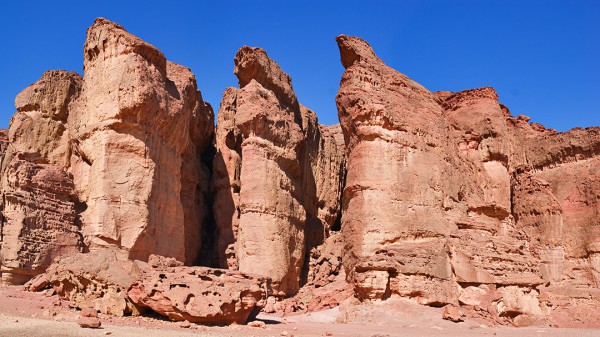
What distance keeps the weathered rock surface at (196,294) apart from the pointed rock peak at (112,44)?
836 centimetres

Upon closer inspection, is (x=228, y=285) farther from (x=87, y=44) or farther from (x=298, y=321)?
(x=87, y=44)

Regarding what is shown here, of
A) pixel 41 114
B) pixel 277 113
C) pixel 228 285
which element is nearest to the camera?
pixel 228 285

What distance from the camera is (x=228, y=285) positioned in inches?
592

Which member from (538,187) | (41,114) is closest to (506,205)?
(538,187)

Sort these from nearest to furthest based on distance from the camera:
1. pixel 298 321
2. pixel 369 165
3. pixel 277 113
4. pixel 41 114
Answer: pixel 298 321
pixel 369 165
pixel 41 114
pixel 277 113

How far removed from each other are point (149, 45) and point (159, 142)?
116 inches

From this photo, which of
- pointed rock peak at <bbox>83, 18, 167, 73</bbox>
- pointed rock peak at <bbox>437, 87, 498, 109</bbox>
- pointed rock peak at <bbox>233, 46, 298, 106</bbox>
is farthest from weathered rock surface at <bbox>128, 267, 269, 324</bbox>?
pointed rock peak at <bbox>437, 87, 498, 109</bbox>

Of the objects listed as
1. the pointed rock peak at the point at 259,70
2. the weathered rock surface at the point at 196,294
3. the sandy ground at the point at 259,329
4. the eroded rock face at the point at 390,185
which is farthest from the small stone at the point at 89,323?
the pointed rock peak at the point at 259,70

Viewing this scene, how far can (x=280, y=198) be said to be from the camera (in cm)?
2425

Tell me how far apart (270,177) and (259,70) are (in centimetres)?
419

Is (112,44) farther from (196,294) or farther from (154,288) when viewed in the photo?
(196,294)

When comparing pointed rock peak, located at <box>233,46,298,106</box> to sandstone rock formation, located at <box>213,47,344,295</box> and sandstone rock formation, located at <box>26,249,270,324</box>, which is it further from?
sandstone rock formation, located at <box>26,249,270,324</box>

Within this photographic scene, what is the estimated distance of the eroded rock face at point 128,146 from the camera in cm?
1939

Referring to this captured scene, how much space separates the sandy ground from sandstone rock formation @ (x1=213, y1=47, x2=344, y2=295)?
10.8ft
